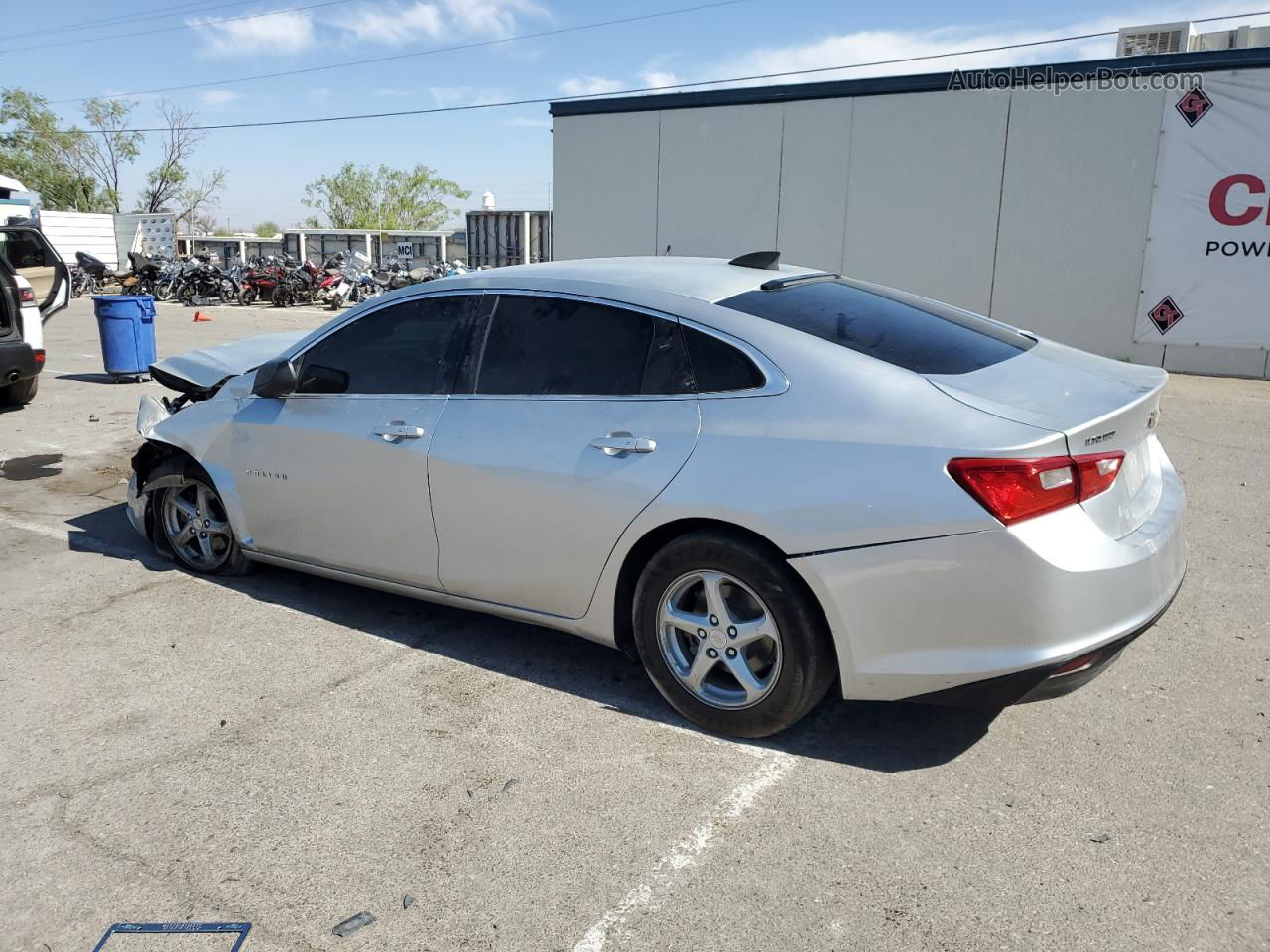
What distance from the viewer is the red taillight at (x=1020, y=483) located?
9.55 feet

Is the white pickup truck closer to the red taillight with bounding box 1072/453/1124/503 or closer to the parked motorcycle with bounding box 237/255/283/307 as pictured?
the red taillight with bounding box 1072/453/1124/503

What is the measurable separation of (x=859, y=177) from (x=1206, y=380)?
5685 mm

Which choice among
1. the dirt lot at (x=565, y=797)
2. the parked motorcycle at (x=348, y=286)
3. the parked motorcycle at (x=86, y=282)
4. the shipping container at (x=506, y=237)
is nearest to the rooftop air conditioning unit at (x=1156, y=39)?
the dirt lot at (x=565, y=797)

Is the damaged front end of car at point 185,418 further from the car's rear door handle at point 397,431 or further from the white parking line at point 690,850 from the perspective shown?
the white parking line at point 690,850

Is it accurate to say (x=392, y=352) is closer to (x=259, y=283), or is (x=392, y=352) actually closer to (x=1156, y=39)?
(x=1156, y=39)

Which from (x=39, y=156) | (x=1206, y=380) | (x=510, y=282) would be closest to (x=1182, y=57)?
(x=1206, y=380)

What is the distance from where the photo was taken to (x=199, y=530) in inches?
206

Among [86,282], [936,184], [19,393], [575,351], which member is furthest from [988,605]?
[86,282]

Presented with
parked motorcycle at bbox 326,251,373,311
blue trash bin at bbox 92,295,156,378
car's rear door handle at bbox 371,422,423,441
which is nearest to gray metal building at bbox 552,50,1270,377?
blue trash bin at bbox 92,295,156,378

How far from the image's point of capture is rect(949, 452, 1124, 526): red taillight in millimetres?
2912

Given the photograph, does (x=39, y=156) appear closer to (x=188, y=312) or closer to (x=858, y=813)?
(x=188, y=312)

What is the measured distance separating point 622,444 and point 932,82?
513 inches

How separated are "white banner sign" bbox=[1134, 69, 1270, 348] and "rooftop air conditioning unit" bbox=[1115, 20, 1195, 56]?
6.96 ft

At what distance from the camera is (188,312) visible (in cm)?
2442
